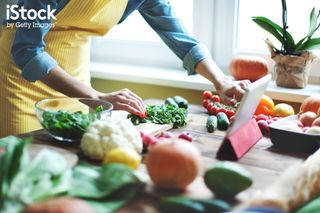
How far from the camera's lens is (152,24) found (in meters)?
2.08

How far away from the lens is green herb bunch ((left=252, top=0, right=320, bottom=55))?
7.12 feet

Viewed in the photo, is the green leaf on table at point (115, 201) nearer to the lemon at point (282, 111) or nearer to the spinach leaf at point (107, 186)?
the spinach leaf at point (107, 186)

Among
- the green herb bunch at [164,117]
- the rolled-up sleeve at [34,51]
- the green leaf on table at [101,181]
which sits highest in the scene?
the rolled-up sleeve at [34,51]

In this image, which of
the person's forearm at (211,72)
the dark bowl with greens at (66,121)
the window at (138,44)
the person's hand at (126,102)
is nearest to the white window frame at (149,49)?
the window at (138,44)

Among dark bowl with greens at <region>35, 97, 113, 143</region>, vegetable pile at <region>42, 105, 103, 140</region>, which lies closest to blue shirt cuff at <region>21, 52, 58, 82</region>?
dark bowl with greens at <region>35, 97, 113, 143</region>

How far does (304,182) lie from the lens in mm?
1264

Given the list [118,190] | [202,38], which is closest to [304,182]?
[118,190]

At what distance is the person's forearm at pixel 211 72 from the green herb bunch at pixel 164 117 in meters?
0.20

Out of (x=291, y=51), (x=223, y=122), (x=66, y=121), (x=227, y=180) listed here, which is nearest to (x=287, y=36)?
(x=291, y=51)

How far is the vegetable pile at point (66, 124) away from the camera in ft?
4.52

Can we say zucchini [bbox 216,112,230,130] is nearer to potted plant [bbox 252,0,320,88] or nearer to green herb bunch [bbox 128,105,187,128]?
green herb bunch [bbox 128,105,187,128]

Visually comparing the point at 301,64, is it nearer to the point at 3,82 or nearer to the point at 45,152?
the point at 3,82

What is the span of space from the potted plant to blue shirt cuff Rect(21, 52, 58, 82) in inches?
36.3

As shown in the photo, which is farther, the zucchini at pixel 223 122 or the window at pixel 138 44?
the window at pixel 138 44
